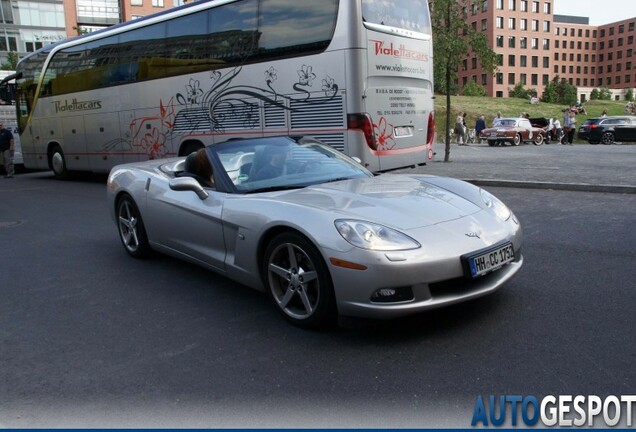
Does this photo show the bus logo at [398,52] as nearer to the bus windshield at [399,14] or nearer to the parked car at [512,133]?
the bus windshield at [399,14]

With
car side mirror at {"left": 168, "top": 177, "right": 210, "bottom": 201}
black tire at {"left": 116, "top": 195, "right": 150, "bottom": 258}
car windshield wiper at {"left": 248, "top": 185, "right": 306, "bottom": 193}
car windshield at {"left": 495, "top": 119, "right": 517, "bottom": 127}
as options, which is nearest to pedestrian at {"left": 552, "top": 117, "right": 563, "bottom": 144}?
car windshield at {"left": 495, "top": 119, "right": 517, "bottom": 127}

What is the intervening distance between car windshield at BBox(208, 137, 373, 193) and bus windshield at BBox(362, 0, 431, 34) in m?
4.81

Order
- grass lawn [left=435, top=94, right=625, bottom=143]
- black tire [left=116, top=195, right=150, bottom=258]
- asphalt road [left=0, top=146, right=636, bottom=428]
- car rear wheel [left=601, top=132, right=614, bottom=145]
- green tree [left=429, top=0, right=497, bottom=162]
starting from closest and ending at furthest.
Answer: asphalt road [left=0, top=146, right=636, bottom=428], black tire [left=116, top=195, right=150, bottom=258], green tree [left=429, top=0, right=497, bottom=162], car rear wheel [left=601, top=132, right=614, bottom=145], grass lawn [left=435, top=94, right=625, bottom=143]

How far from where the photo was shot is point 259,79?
10.2 meters

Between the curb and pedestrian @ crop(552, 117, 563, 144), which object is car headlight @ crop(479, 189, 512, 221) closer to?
the curb

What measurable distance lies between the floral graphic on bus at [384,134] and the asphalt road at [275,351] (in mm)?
4628

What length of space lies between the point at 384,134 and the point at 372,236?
6.65 meters

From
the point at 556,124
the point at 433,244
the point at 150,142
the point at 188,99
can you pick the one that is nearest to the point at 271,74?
the point at 188,99

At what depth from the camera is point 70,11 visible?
5988 cm

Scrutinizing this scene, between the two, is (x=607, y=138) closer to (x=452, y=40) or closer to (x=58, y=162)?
(x=452, y=40)

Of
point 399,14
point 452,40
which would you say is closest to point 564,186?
point 399,14

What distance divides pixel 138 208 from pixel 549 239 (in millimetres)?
4553

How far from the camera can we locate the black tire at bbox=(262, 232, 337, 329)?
11.7ft

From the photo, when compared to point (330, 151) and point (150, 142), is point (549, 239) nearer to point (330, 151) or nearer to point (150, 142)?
point (330, 151)
